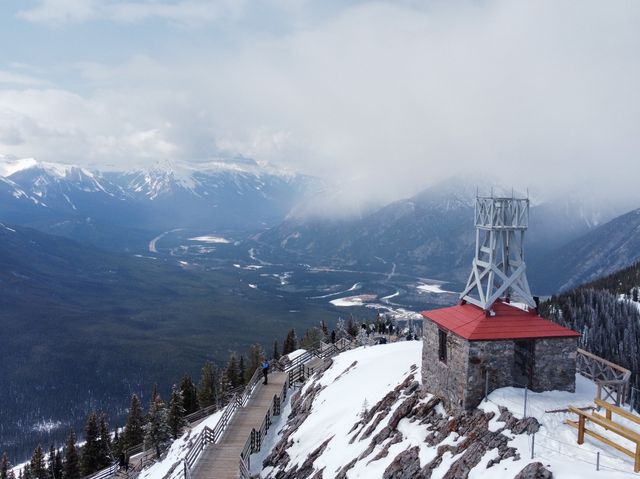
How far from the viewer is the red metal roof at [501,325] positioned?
21.9 metres

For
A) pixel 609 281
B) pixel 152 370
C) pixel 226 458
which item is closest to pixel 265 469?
pixel 226 458

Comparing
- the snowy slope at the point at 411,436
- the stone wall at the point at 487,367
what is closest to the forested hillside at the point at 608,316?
the snowy slope at the point at 411,436

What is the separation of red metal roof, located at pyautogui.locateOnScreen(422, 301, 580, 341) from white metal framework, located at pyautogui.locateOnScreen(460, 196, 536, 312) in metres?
0.72

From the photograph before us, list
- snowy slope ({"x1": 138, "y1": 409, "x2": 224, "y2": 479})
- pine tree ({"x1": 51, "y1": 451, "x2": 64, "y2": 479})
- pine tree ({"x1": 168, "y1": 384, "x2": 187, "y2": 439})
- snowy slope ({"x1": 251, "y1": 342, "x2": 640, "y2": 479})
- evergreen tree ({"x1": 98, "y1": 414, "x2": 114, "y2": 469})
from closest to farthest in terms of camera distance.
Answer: snowy slope ({"x1": 251, "y1": 342, "x2": 640, "y2": 479})
snowy slope ({"x1": 138, "y1": 409, "x2": 224, "y2": 479})
pine tree ({"x1": 168, "y1": 384, "x2": 187, "y2": 439})
pine tree ({"x1": 51, "y1": 451, "x2": 64, "y2": 479})
evergreen tree ({"x1": 98, "y1": 414, "x2": 114, "y2": 469})

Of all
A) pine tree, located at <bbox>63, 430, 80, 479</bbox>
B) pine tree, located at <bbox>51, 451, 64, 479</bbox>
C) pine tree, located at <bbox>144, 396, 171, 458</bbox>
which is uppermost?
pine tree, located at <bbox>144, 396, 171, 458</bbox>

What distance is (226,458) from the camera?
2825 centimetres

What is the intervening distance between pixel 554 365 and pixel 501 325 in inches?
107

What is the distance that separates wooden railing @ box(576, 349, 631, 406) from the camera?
2144 centimetres

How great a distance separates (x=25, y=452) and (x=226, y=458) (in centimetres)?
12112

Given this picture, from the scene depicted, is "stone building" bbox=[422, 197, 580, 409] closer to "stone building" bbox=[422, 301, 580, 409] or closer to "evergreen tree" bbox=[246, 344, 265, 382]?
"stone building" bbox=[422, 301, 580, 409]

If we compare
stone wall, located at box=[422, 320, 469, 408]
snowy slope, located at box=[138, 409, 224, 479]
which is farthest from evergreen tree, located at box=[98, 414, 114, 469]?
stone wall, located at box=[422, 320, 469, 408]

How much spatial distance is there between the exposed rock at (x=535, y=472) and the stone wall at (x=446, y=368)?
17.5 ft

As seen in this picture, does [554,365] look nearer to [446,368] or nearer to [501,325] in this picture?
[501,325]

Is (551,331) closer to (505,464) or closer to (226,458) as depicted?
(505,464)
